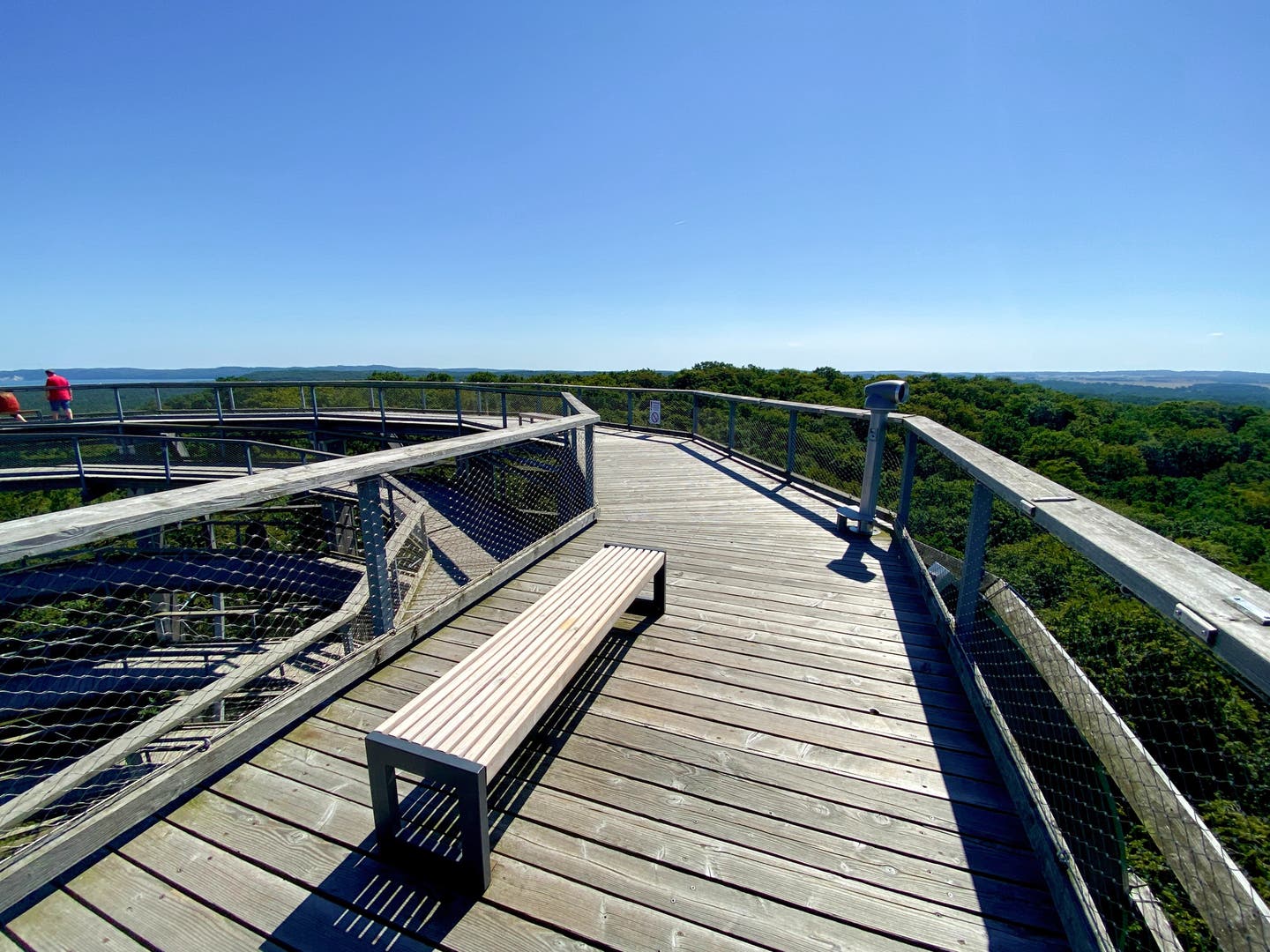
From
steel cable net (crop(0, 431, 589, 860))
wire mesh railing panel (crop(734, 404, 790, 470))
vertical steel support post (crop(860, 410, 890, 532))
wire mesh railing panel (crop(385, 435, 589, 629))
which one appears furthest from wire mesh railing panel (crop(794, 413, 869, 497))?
steel cable net (crop(0, 431, 589, 860))

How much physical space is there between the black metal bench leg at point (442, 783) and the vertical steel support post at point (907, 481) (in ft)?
12.7

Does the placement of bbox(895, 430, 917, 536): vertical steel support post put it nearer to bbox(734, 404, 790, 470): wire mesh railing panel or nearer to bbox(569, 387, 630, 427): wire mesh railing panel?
bbox(734, 404, 790, 470): wire mesh railing panel

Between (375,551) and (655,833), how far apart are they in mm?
1790

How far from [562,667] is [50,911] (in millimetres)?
1596

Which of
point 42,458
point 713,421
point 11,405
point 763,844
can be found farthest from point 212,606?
point 763,844

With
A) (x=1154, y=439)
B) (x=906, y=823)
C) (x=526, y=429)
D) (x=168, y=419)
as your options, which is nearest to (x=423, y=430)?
(x=168, y=419)

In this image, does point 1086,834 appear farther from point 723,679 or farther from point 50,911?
point 50,911

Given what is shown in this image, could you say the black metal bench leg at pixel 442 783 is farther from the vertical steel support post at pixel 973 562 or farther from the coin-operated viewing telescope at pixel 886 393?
the coin-operated viewing telescope at pixel 886 393

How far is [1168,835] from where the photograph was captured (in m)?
1.25

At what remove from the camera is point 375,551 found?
265cm

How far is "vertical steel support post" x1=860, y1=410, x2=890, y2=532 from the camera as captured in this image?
15.8ft

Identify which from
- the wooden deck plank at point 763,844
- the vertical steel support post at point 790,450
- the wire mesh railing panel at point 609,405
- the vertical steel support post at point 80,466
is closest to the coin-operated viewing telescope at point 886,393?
the vertical steel support post at point 790,450

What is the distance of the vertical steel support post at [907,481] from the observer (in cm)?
430

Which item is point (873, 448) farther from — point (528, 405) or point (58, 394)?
point (58, 394)
